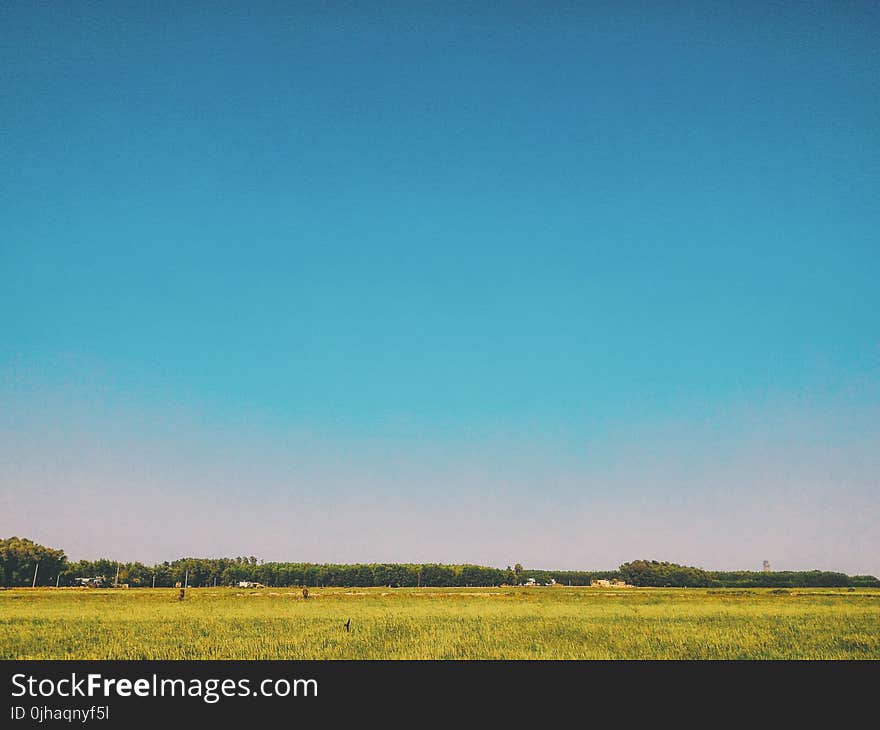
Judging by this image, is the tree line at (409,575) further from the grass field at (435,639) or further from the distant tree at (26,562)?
the grass field at (435,639)

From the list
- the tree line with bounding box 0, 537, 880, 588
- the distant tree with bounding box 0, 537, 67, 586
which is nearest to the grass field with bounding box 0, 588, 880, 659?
the distant tree with bounding box 0, 537, 67, 586

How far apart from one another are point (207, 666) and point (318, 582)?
15787 centimetres

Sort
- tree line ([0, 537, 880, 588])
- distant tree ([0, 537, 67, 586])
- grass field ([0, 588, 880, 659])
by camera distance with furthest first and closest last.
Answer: tree line ([0, 537, 880, 588]) < distant tree ([0, 537, 67, 586]) < grass field ([0, 588, 880, 659])

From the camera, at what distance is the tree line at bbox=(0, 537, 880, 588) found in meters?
149

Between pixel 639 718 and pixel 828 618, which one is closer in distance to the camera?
pixel 639 718

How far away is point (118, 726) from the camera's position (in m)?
9.45

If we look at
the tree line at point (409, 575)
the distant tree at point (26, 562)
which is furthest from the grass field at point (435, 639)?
the tree line at point (409, 575)

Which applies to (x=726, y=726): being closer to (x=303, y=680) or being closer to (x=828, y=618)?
(x=303, y=680)

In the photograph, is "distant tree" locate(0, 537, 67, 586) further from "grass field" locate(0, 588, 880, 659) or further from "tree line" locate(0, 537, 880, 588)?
"grass field" locate(0, 588, 880, 659)

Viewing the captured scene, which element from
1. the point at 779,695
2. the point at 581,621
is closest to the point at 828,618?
the point at 581,621

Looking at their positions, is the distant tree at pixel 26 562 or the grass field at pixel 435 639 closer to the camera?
the grass field at pixel 435 639

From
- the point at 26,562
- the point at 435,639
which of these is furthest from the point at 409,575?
the point at 435,639

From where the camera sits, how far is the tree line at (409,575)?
149m

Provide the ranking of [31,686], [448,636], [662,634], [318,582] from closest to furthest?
[31,686] → [448,636] → [662,634] → [318,582]
